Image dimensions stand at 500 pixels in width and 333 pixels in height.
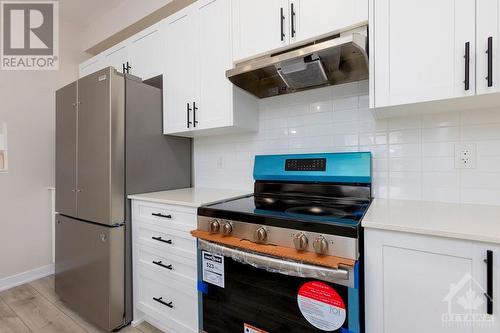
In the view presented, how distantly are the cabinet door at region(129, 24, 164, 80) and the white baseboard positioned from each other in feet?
7.40

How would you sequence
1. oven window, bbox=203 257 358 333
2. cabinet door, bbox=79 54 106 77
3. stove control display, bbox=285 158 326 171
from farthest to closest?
cabinet door, bbox=79 54 106 77, stove control display, bbox=285 158 326 171, oven window, bbox=203 257 358 333

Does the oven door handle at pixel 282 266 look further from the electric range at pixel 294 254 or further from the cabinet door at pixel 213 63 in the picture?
the cabinet door at pixel 213 63

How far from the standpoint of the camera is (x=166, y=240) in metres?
1.62

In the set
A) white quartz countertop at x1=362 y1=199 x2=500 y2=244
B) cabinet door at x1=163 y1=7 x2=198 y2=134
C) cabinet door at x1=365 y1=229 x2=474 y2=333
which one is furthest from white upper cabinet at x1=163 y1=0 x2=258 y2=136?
cabinet door at x1=365 y1=229 x2=474 y2=333

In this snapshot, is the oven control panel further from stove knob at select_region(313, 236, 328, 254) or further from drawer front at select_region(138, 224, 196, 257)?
drawer front at select_region(138, 224, 196, 257)

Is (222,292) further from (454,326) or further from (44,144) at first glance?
(44,144)

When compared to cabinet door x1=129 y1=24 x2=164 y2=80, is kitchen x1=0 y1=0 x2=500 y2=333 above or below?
below

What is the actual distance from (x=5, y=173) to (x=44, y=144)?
43cm

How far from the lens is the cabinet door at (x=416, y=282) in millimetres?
853

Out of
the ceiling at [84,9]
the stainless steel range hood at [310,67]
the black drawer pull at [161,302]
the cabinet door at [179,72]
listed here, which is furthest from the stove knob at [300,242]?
the ceiling at [84,9]

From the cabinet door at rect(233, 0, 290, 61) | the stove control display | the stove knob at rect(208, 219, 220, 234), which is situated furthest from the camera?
the stove control display

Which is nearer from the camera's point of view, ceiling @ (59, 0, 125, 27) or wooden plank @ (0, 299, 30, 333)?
wooden plank @ (0, 299, 30, 333)

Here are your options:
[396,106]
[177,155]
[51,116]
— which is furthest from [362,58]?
[51,116]

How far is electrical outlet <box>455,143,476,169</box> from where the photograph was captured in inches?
50.7
